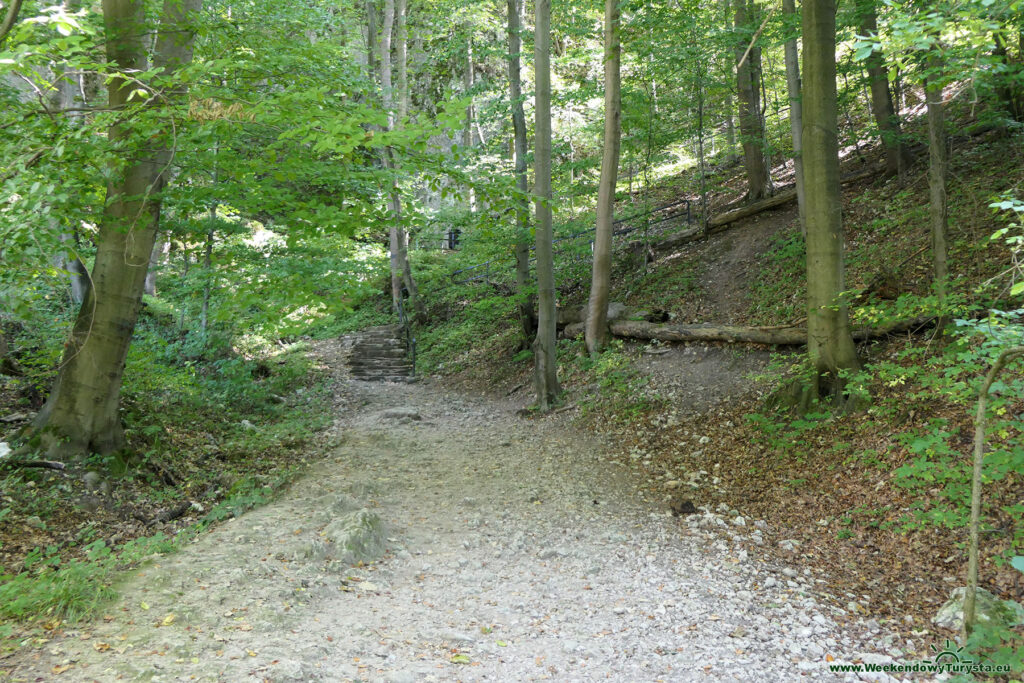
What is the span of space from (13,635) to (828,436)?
7.39 metres

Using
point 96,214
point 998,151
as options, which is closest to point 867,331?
point 998,151

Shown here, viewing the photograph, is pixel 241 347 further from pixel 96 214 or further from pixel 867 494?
pixel 867 494

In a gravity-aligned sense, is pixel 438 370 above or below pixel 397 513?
above

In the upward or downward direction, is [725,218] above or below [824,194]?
above

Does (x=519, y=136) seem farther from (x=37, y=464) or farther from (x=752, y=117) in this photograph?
(x=37, y=464)

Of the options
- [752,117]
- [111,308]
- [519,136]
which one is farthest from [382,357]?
[752,117]

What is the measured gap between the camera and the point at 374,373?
15.5 metres

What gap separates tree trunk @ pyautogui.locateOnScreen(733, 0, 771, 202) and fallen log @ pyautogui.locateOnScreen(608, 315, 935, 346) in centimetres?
512

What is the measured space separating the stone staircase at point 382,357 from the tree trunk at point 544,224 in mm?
5369

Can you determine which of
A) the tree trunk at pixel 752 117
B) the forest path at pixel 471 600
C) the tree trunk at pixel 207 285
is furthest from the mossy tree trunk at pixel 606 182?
the tree trunk at pixel 207 285

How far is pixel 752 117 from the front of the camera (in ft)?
43.6

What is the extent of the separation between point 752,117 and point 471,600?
41.7 ft

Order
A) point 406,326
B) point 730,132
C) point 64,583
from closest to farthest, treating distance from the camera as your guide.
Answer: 1. point 64,583
2. point 406,326
3. point 730,132

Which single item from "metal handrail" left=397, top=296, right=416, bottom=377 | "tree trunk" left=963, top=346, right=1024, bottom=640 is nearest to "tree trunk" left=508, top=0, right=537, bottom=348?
"metal handrail" left=397, top=296, right=416, bottom=377
